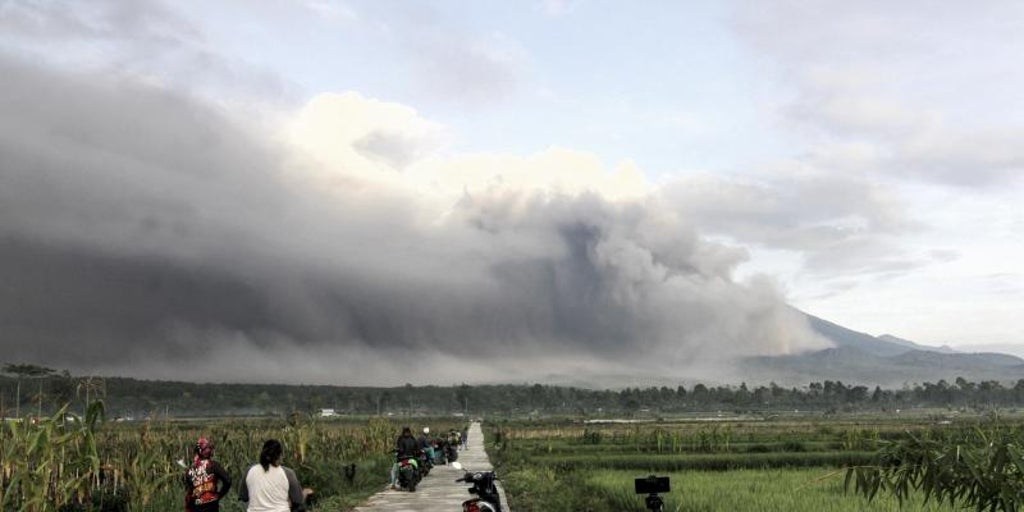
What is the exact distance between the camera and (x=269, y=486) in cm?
854

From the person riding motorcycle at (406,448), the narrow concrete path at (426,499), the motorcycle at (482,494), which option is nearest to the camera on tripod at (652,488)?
the motorcycle at (482,494)

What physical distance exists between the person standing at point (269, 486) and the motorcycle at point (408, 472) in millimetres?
14876

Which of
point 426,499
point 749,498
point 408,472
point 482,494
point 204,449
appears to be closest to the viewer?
point 204,449

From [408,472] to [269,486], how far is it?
1509 centimetres

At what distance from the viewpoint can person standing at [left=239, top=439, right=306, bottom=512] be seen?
853 centimetres

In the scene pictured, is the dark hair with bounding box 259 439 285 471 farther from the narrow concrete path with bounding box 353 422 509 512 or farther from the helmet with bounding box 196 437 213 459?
the narrow concrete path with bounding box 353 422 509 512

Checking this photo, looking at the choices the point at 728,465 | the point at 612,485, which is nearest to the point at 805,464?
the point at 728,465

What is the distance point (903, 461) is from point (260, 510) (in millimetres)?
6256

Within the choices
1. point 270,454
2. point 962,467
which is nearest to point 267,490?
point 270,454

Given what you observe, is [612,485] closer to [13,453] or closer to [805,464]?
[13,453]

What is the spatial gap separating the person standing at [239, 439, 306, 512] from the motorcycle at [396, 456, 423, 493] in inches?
586

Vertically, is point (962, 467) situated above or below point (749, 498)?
above

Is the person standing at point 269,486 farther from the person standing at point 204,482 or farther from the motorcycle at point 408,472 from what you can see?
the motorcycle at point 408,472

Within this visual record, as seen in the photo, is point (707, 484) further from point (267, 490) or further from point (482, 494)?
point (267, 490)
